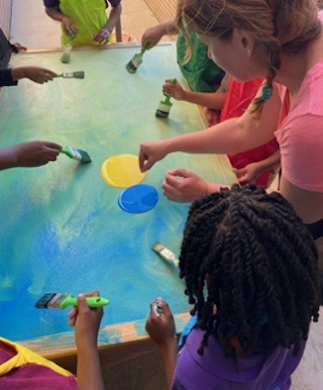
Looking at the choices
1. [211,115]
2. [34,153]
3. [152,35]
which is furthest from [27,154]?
[152,35]

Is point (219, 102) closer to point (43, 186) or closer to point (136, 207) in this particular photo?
point (136, 207)

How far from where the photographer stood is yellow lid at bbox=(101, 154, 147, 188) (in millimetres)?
1060

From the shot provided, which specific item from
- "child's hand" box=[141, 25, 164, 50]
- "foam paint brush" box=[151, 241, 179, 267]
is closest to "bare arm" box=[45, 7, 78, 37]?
"child's hand" box=[141, 25, 164, 50]

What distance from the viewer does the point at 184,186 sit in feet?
3.11

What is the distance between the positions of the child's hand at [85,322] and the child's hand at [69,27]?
4.30 ft

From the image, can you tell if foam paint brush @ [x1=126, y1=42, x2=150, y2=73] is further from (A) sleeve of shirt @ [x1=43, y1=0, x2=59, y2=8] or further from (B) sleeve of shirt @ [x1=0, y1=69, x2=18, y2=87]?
(A) sleeve of shirt @ [x1=43, y1=0, x2=59, y2=8]

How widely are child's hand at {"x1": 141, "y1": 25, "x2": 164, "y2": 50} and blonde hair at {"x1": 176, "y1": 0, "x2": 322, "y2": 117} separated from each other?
717 millimetres

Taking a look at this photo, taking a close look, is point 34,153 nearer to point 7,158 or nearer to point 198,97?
point 7,158

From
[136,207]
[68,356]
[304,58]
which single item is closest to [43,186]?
[136,207]

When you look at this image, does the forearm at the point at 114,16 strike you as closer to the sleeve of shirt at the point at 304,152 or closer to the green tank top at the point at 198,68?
the green tank top at the point at 198,68

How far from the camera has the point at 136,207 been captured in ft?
3.28

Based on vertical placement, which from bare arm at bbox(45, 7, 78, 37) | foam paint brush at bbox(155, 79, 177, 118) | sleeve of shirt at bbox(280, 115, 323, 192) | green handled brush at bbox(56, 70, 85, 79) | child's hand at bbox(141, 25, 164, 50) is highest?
sleeve of shirt at bbox(280, 115, 323, 192)

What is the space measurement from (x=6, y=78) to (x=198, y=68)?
0.68 m

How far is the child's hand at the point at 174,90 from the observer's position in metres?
1.29
